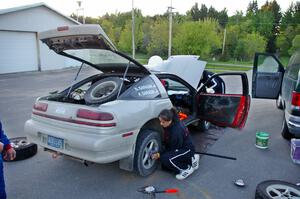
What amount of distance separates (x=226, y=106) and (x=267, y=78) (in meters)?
3.23

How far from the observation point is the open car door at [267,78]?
7.18m

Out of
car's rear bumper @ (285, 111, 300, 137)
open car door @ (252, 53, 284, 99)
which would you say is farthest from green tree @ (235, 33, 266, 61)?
car's rear bumper @ (285, 111, 300, 137)

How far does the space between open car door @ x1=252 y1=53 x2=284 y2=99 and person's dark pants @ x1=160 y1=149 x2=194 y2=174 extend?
14.5ft

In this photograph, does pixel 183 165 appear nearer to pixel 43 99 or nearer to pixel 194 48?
pixel 43 99

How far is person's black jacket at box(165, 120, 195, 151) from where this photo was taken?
3.62m

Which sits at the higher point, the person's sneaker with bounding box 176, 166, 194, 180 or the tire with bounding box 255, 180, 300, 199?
the tire with bounding box 255, 180, 300, 199

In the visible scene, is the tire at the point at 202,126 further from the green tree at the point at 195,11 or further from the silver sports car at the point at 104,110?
the green tree at the point at 195,11

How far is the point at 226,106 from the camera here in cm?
474

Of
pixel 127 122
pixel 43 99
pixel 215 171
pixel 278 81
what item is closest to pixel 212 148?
pixel 215 171

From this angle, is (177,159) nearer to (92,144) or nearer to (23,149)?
(92,144)

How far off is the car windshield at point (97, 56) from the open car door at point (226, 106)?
6.12 feet

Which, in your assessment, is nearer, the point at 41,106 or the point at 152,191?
the point at 152,191

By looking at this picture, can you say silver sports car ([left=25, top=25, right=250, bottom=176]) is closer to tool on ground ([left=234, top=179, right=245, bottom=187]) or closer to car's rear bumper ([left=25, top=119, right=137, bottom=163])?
car's rear bumper ([left=25, top=119, right=137, bottom=163])

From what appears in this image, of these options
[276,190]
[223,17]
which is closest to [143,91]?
[276,190]
